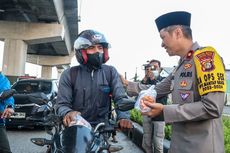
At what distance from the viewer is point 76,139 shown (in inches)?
112

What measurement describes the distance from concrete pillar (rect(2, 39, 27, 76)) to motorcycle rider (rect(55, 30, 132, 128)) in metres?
30.8

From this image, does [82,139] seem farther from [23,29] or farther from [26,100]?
[23,29]

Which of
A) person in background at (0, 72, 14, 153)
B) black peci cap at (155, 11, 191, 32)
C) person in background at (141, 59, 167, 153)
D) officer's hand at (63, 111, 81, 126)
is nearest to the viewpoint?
black peci cap at (155, 11, 191, 32)

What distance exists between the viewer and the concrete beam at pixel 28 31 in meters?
32.3

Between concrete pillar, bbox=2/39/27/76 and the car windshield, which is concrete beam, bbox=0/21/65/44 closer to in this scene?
concrete pillar, bbox=2/39/27/76

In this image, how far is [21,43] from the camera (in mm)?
33594

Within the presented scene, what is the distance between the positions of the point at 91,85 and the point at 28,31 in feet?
99.8

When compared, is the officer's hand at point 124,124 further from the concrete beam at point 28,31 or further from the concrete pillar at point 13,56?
the concrete pillar at point 13,56

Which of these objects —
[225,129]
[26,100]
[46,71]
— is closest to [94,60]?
[225,129]

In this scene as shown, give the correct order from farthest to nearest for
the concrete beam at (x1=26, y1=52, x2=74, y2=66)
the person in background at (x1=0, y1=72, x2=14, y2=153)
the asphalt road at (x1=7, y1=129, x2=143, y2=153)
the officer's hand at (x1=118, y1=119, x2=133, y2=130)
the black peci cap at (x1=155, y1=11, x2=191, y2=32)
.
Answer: the concrete beam at (x1=26, y1=52, x2=74, y2=66) → the asphalt road at (x1=7, y1=129, x2=143, y2=153) → the person in background at (x1=0, y1=72, x2=14, y2=153) → the officer's hand at (x1=118, y1=119, x2=133, y2=130) → the black peci cap at (x1=155, y1=11, x2=191, y2=32)

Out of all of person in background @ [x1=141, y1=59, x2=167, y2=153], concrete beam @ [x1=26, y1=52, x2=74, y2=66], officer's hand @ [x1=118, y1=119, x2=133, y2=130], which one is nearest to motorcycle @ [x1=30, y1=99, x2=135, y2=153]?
officer's hand @ [x1=118, y1=119, x2=133, y2=130]

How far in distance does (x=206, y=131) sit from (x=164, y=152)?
458 cm

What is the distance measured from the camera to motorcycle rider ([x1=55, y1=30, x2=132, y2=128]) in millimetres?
3578

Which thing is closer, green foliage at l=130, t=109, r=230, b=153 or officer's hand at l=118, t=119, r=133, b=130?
officer's hand at l=118, t=119, r=133, b=130
